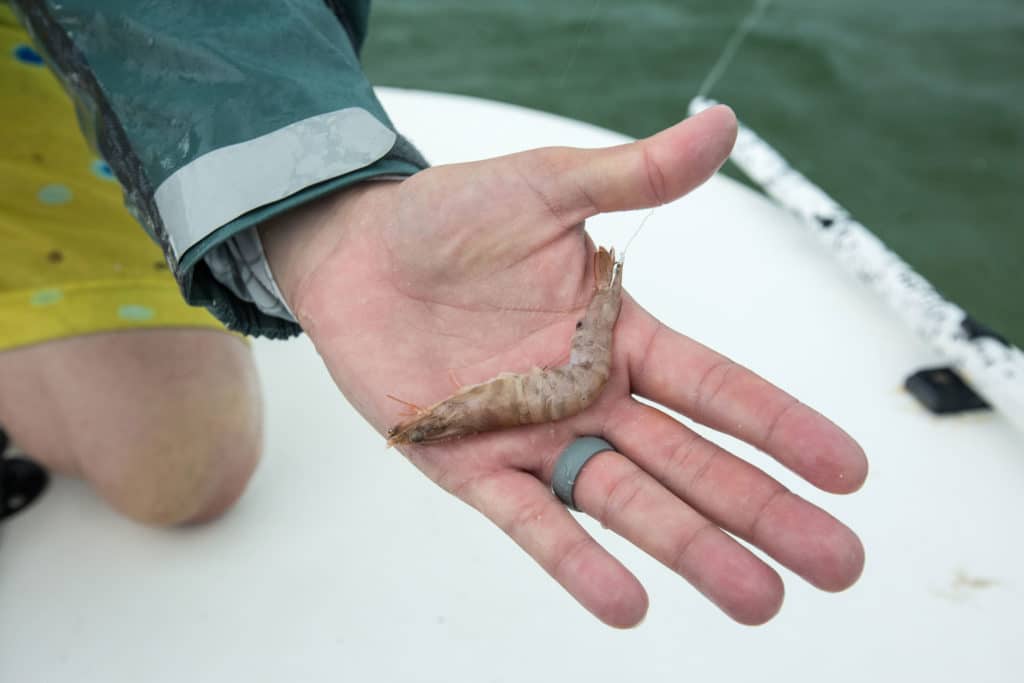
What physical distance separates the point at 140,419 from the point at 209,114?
1260 mm

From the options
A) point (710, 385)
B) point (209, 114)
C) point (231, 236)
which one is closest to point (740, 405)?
point (710, 385)

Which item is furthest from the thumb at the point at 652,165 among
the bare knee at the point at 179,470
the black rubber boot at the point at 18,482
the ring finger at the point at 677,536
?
the black rubber boot at the point at 18,482

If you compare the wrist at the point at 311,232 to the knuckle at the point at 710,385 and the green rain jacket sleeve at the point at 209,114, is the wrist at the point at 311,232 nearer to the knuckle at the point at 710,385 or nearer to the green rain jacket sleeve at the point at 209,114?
the green rain jacket sleeve at the point at 209,114

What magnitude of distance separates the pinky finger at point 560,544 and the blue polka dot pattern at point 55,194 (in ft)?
6.61

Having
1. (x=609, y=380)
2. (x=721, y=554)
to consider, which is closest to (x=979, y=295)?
(x=609, y=380)

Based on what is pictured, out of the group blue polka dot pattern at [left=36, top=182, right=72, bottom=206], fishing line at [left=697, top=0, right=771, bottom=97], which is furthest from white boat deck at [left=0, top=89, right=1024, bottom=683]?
fishing line at [left=697, top=0, right=771, bottom=97]

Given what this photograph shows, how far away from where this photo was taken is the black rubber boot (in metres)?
2.79

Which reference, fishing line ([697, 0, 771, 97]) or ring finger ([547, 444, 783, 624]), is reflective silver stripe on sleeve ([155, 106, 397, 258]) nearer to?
ring finger ([547, 444, 783, 624])

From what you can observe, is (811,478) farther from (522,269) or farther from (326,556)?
(326,556)

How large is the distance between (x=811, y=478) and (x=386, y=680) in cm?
131

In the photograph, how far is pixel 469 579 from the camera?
263cm

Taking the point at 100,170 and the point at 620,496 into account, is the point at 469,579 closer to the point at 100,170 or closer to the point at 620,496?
the point at 620,496

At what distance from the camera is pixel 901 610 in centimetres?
246

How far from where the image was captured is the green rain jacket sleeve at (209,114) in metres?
2.12
